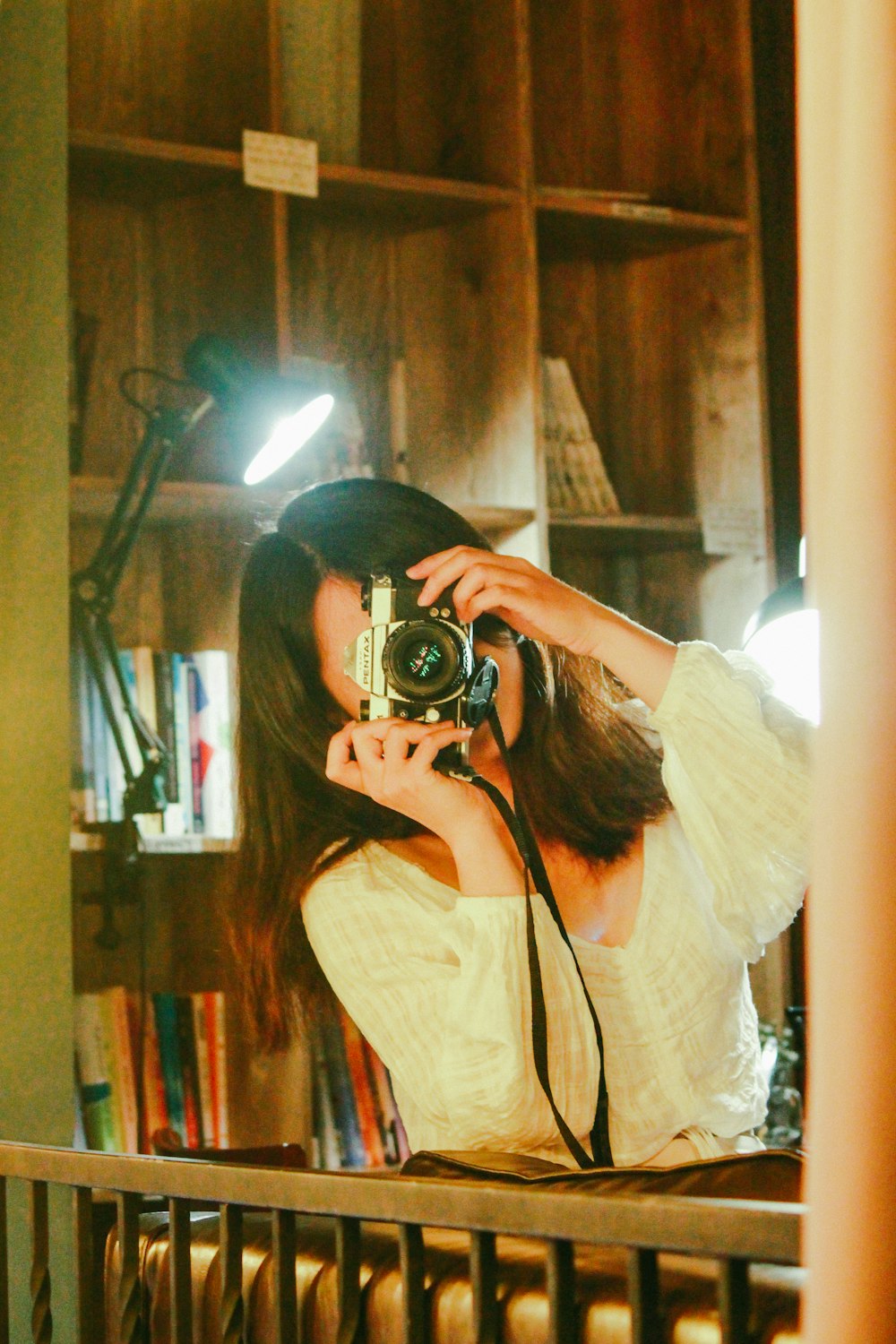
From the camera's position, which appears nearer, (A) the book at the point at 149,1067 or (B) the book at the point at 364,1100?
(A) the book at the point at 149,1067

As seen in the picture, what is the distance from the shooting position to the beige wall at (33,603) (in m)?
1.33

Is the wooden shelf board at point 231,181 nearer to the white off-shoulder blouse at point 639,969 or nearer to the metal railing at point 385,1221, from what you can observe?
the white off-shoulder blouse at point 639,969

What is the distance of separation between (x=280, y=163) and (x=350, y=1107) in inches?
54.2

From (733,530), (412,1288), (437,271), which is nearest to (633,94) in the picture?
(437,271)

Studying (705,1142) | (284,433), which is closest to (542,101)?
(284,433)

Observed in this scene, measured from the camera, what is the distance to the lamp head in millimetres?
1837

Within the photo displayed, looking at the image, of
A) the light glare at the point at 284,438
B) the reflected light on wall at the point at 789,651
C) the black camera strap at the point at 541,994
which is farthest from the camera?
the light glare at the point at 284,438

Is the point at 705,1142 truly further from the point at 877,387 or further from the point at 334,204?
the point at 334,204

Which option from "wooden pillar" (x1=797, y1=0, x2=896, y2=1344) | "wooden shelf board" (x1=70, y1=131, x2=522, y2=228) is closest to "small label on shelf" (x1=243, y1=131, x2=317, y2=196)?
"wooden shelf board" (x1=70, y1=131, x2=522, y2=228)

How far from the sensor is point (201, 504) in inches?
84.4

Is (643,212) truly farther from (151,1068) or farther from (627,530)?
(151,1068)

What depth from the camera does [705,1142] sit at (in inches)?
45.4

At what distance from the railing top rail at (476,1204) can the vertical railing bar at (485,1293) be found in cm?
2

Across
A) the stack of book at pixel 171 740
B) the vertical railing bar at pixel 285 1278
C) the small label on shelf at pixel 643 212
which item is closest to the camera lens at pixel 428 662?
the vertical railing bar at pixel 285 1278
